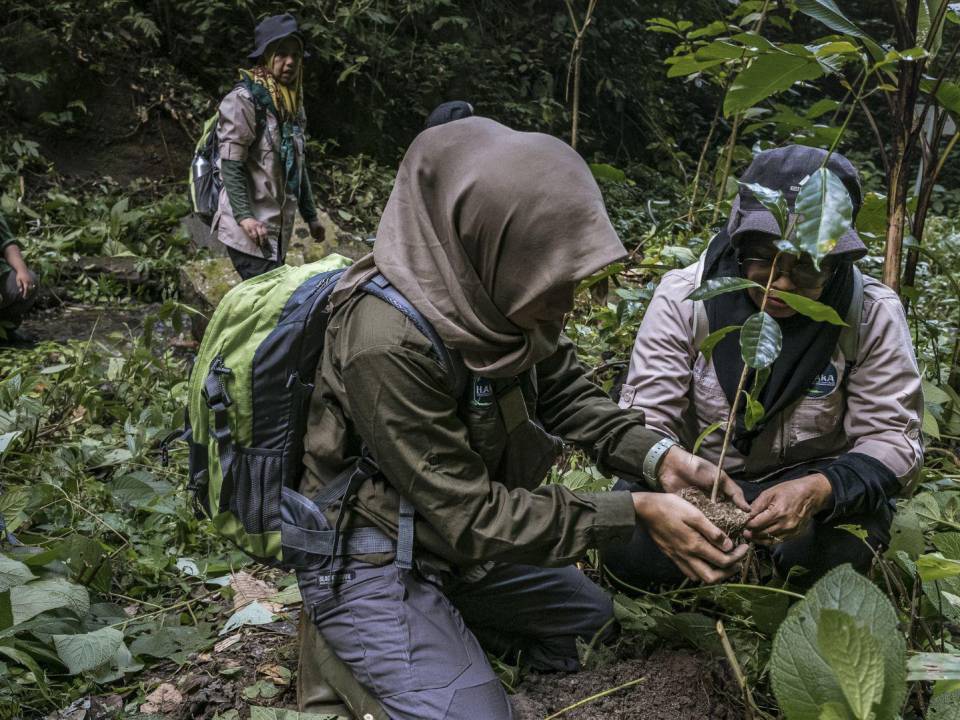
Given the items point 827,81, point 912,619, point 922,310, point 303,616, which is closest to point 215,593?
point 303,616

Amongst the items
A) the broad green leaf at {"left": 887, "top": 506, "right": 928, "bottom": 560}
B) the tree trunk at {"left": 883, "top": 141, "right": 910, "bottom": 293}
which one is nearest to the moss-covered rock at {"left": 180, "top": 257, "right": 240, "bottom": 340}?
the tree trunk at {"left": 883, "top": 141, "right": 910, "bottom": 293}

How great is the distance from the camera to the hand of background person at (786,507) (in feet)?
6.47

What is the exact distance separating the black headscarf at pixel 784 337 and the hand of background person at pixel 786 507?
0.89 ft

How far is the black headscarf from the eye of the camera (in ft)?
7.32

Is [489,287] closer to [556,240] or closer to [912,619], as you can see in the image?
[556,240]

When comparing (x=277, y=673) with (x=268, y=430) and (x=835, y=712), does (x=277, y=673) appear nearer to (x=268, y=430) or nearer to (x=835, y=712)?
(x=268, y=430)

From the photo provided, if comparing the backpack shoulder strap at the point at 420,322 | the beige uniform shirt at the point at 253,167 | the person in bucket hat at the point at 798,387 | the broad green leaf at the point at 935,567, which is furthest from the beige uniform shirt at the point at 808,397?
the beige uniform shirt at the point at 253,167

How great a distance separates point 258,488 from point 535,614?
31.9 inches

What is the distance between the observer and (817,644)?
4.55 feet

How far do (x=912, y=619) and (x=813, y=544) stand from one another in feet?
1.76

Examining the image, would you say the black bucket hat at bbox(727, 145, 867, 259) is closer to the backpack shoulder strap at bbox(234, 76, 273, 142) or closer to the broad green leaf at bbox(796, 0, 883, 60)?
the broad green leaf at bbox(796, 0, 883, 60)

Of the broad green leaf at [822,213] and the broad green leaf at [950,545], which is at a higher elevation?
the broad green leaf at [822,213]

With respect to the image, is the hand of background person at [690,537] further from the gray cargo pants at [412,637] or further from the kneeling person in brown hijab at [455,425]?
the gray cargo pants at [412,637]

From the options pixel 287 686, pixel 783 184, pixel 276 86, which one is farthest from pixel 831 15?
pixel 276 86
